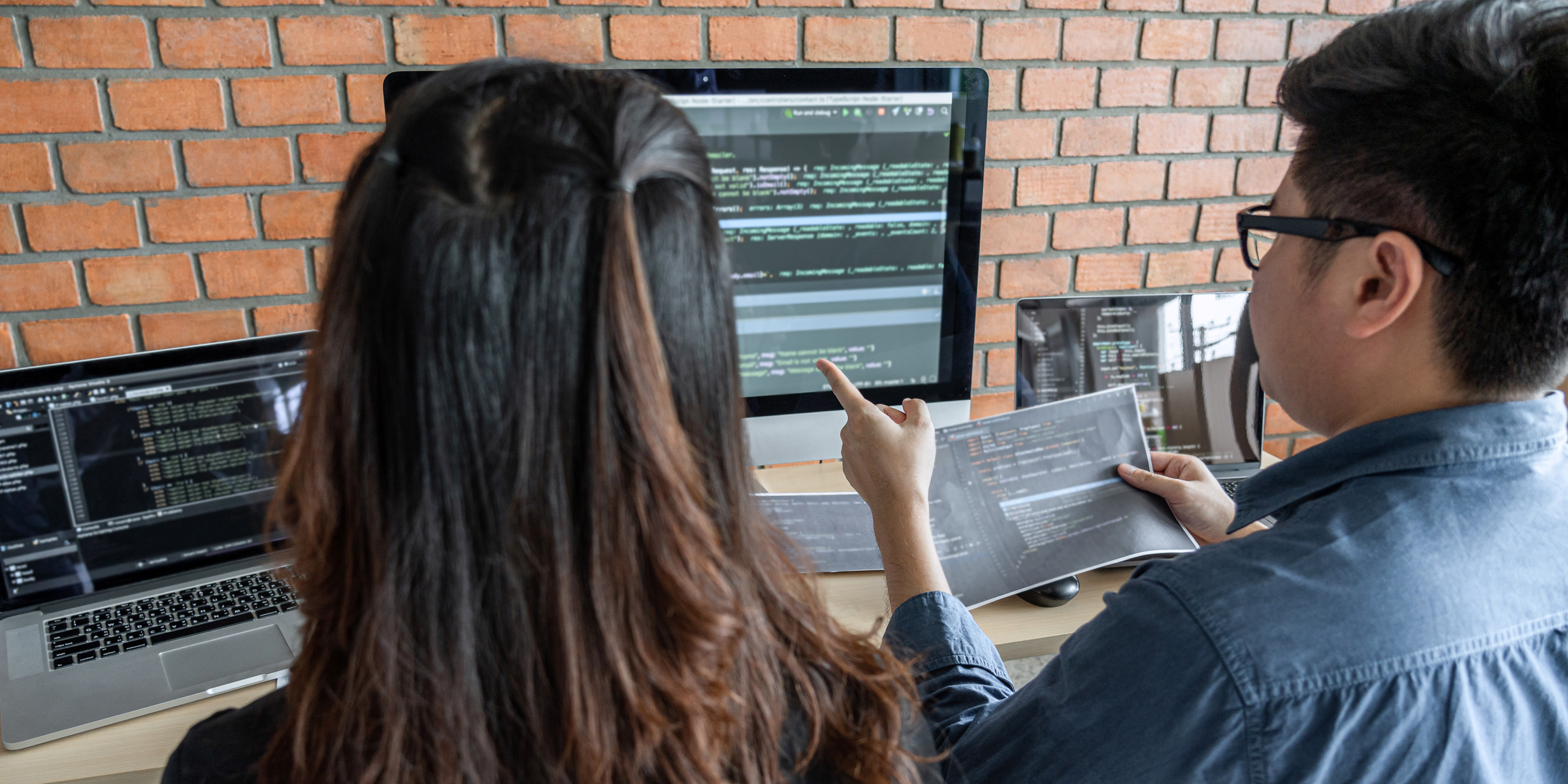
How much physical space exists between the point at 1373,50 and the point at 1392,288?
0.20 meters

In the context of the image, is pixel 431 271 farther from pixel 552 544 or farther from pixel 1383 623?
pixel 1383 623

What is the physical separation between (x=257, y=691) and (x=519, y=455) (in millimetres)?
631

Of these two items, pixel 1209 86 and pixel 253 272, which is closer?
pixel 253 272

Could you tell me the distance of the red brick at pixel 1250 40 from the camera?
1625mm

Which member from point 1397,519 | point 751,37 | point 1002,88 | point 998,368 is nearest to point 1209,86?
point 1002,88

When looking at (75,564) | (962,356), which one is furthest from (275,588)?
(962,356)

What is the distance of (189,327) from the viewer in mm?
1392

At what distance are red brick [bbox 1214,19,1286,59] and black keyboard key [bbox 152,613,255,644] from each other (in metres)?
1.81

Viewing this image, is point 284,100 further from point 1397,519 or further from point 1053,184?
point 1397,519

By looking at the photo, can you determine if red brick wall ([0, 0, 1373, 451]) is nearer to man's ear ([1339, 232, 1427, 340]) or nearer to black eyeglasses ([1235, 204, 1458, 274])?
black eyeglasses ([1235, 204, 1458, 274])

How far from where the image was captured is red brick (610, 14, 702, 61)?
54.8 inches

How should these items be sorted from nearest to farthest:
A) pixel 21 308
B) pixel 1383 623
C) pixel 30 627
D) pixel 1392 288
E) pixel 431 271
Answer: pixel 431 271 → pixel 1383 623 → pixel 1392 288 → pixel 30 627 → pixel 21 308

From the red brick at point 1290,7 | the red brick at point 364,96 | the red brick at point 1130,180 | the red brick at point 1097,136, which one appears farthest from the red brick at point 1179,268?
the red brick at point 364,96

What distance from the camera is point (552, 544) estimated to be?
1.47 feet
